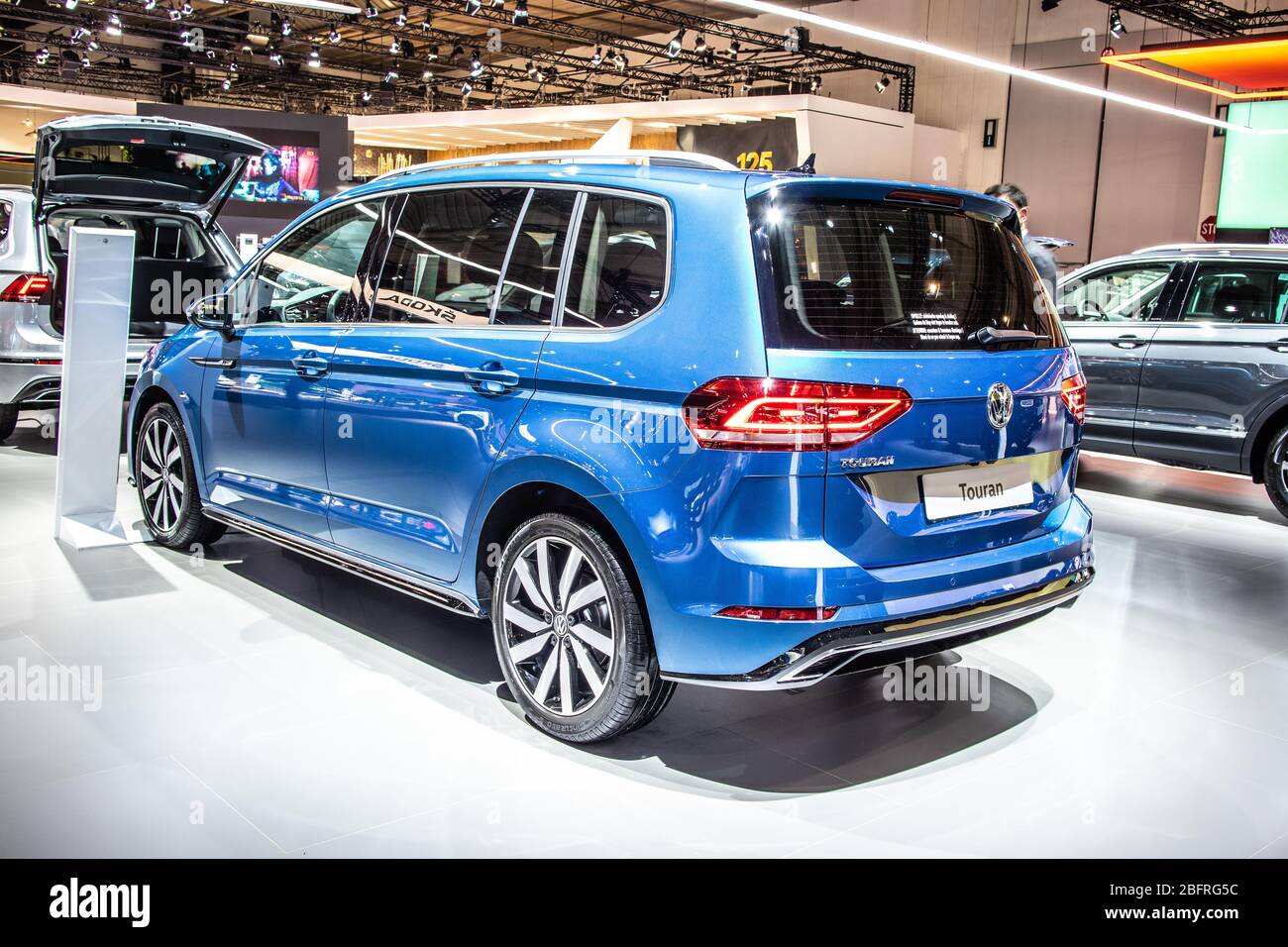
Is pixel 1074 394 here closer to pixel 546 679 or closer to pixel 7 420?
pixel 546 679

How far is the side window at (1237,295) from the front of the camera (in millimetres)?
6246

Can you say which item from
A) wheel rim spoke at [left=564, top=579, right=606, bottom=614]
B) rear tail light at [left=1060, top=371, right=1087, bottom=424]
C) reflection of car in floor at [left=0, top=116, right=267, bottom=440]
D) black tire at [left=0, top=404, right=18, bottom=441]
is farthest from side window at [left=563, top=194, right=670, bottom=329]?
black tire at [left=0, top=404, right=18, bottom=441]

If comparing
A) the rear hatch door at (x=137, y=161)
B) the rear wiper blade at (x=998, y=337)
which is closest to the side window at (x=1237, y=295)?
the rear wiper blade at (x=998, y=337)

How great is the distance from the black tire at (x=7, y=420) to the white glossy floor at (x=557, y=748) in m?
3.35

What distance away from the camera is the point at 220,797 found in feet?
9.02

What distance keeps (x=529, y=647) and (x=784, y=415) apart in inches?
42.2

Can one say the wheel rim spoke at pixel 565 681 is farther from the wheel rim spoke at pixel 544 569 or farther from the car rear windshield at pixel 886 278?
the car rear windshield at pixel 886 278

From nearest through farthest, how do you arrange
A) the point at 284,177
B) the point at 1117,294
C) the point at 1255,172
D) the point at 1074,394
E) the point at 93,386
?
the point at 1074,394 → the point at 93,386 → the point at 1117,294 → the point at 1255,172 → the point at 284,177

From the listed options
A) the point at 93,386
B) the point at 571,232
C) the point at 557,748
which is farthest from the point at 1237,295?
the point at 93,386

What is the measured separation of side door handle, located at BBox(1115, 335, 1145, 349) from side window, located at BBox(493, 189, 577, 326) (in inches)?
188

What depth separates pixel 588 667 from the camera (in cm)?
298

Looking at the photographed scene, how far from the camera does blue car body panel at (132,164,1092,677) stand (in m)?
2.56

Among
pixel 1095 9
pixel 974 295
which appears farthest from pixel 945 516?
pixel 1095 9
